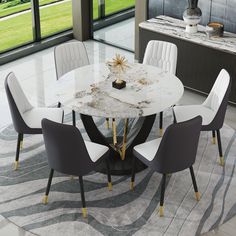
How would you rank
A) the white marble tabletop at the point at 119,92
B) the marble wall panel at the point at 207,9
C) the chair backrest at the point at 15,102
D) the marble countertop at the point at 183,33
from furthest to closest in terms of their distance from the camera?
1. the marble wall panel at the point at 207,9
2. the marble countertop at the point at 183,33
3. the chair backrest at the point at 15,102
4. the white marble tabletop at the point at 119,92

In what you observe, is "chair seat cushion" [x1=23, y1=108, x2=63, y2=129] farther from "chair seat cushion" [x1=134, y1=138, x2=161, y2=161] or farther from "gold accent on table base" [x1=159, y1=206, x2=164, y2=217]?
"gold accent on table base" [x1=159, y1=206, x2=164, y2=217]

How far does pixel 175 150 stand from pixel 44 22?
4.84 m

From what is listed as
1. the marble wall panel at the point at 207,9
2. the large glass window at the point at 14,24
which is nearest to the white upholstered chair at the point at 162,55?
the marble wall panel at the point at 207,9

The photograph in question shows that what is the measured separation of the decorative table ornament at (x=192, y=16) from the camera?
6672 millimetres

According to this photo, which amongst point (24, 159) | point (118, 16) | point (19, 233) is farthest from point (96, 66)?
point (118, 16)

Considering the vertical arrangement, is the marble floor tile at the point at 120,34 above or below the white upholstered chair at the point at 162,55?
below

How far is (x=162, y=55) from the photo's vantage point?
20.1 feet

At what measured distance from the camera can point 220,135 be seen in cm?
605

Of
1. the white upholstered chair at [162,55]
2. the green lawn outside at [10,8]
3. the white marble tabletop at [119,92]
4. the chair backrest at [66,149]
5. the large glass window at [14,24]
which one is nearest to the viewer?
the chair backrest at [66,149]

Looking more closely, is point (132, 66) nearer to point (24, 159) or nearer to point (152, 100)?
point (152, 100)

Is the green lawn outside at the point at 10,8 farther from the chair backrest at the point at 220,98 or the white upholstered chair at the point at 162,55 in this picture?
the chair backrest at the point at 220,98

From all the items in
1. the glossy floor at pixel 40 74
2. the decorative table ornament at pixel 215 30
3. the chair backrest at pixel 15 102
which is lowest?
the glossy floor at pixel 40 74

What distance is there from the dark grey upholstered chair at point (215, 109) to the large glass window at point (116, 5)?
2.88 meters

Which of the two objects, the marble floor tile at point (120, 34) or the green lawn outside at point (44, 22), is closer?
the marble floor tile at point (120, 34)
